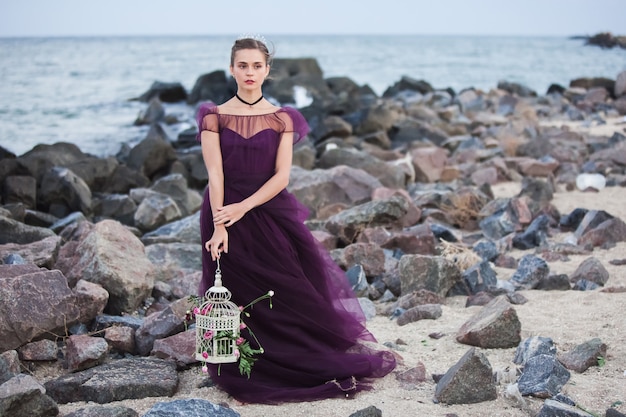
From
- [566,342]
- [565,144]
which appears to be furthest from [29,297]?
[565,144]

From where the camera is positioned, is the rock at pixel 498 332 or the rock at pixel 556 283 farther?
the rock at pixel 556 283

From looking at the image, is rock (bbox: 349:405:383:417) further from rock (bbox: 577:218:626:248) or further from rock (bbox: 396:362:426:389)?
rock (bbox: 577:218:626:248)

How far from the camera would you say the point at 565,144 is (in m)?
15.6

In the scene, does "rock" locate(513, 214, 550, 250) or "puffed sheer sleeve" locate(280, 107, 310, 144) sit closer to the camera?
"puffed sheer sleeve" locate(280, 107, 310, 144)

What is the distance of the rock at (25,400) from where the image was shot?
A: 4234 mm

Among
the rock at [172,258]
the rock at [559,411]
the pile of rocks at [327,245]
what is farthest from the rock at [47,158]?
the rock at [559,411]

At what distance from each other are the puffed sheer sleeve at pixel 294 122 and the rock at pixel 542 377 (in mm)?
1940

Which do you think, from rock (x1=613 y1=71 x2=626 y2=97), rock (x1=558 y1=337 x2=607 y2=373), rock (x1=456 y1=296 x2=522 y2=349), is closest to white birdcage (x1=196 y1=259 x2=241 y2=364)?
rock (x1=456 y1=296 x2=522 y2=349)

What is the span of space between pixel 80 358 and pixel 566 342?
3240 millimetres

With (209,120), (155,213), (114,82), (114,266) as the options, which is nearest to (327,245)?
(114,266)

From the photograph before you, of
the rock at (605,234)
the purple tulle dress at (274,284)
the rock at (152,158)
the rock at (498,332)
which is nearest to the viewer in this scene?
the purple tulle dress at (274,284)

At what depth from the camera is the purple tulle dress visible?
15.4ft

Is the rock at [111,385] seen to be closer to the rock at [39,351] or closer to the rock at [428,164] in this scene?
the rock at [39,351]

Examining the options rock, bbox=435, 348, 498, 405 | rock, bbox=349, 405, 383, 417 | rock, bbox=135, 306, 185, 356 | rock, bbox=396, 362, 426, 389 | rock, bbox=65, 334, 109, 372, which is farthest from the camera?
rock, bbox=135, 306, 185, 356
